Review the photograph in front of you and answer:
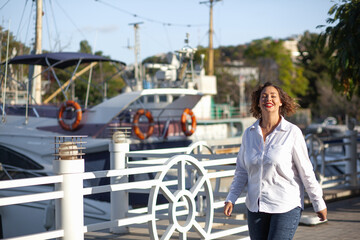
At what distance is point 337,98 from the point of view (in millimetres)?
74750

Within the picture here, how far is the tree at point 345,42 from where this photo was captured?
10664 millimetres

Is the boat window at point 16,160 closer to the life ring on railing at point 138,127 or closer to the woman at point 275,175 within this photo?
the life ring on railing at point 138,127

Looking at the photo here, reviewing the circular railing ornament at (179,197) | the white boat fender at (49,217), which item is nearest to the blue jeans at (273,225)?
the circular railing ornament at (179,197)

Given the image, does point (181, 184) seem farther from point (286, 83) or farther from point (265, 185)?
point (286, 83)

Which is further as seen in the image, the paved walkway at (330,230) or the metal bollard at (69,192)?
the paved walkway at (330,230)

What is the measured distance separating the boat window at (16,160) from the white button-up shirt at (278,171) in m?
12.5

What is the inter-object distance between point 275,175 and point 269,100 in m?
0.57

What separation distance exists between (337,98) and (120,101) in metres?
62.1

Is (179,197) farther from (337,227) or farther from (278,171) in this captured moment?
(337,227)

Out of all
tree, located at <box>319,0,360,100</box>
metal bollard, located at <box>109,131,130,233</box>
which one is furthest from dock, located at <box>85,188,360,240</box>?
tree, located at <box>319,0,360,100</box>

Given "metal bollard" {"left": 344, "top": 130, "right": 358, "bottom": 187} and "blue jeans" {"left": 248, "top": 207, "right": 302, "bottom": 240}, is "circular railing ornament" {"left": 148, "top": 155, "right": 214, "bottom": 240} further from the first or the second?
"metal bollard" {"left": 344, "top": 130, "right": 358, "bottom": 187}

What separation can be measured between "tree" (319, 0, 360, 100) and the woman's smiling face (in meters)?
6.47

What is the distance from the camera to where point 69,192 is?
16.0ft

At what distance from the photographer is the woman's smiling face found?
4.38 meters
